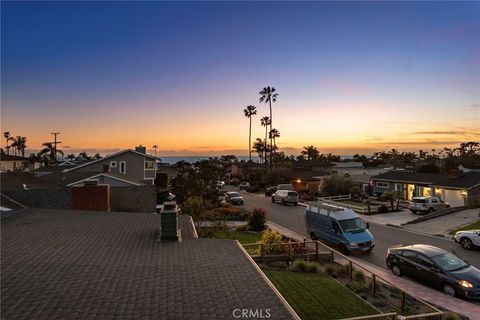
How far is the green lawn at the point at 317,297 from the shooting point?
1173cm

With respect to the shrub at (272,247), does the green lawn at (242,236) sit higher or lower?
lower

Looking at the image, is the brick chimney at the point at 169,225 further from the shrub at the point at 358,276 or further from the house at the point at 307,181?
the house at the point at 307,181

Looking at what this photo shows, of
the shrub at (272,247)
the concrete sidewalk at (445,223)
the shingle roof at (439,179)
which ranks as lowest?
the concrete sidewalk at (445,223)

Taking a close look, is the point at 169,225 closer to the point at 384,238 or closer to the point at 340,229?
the point at 340,229

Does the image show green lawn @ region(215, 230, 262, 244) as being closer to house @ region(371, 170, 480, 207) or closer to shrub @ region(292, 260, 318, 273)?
shrub @ region(292, 260, 318, 273)

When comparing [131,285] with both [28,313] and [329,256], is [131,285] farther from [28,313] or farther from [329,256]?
[329,256]

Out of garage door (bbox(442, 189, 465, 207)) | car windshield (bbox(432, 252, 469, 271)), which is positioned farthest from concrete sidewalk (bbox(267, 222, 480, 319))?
garage door (bbox(442, 189, 465, 207))

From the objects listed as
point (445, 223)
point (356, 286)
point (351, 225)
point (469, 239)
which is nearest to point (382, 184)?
point (445, 223)

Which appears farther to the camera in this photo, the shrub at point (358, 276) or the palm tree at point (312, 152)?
the palm tree at point (312, 152)

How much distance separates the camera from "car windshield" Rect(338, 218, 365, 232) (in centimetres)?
2189

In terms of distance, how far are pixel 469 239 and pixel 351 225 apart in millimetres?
7103

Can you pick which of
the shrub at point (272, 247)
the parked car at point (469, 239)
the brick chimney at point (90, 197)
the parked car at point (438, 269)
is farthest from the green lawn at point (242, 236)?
the parked car at point (469, 239)

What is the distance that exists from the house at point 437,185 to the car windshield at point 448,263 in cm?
2634

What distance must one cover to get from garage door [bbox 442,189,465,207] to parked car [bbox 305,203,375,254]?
23.5 m
